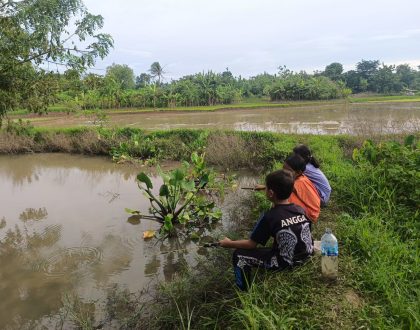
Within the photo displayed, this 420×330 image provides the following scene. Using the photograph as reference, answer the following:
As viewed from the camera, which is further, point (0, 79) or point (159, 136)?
point (159, 136)

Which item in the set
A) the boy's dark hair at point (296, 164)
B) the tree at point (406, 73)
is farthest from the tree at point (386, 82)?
the boy's dark hair at point (296, 164)

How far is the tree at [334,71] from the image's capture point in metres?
58.6

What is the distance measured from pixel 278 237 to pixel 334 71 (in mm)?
64225

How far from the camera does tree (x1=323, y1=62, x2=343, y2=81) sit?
5858 centimetres

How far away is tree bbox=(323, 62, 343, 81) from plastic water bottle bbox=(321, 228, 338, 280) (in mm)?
60527

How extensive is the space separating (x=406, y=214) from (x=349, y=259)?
4.86 feet

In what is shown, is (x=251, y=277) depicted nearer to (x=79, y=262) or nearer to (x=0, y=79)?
(x=79, y=262)

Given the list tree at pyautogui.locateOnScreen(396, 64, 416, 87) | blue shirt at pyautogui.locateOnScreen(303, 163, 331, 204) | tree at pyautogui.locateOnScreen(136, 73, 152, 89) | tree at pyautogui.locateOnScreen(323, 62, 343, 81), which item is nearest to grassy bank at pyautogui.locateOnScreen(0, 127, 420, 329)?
blue shirt at pyautogui.locateOnScreen(303, 163, 331, 204)

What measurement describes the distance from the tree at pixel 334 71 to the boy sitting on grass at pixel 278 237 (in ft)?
198

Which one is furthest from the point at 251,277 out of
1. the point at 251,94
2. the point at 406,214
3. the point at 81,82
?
the point at 251,94

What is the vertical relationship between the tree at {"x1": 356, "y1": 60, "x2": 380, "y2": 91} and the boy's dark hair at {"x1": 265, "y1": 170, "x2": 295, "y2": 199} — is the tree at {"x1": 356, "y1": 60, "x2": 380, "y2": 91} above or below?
above

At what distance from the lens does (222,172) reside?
1063 centimetres

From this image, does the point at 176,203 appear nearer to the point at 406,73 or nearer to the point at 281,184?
the point at 281,184

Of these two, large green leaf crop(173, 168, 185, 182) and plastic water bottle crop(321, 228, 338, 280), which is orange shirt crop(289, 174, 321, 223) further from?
large green leaf crop(173, 168, 185, 182)
